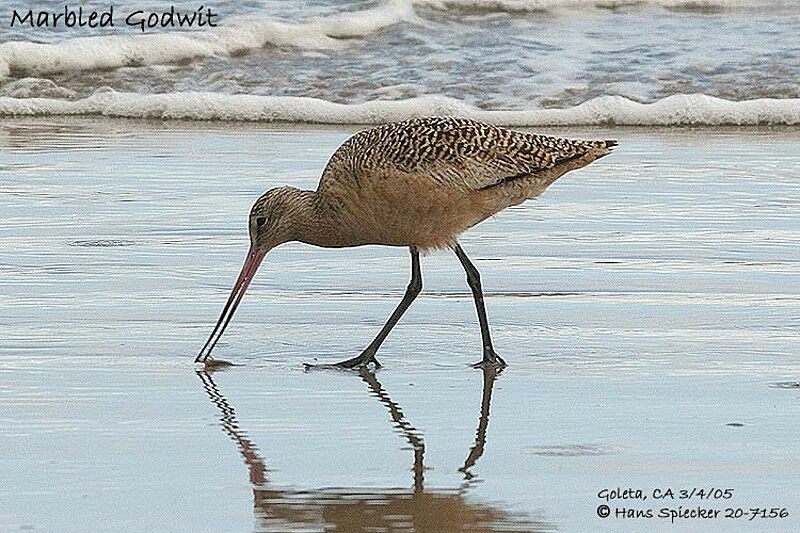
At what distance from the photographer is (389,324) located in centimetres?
579

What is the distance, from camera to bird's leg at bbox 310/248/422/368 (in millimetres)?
5511

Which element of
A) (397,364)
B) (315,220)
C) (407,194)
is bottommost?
(397,364)

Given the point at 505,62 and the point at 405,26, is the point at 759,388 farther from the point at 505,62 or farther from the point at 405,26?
the point at 405,26

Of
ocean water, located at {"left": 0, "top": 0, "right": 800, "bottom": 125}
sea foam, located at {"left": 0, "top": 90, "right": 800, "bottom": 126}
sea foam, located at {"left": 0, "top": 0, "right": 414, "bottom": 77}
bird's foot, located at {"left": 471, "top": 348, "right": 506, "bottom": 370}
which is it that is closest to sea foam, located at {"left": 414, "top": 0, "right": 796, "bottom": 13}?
ocean water, located at {"left": 0, "top": 0, "right": 800, "bottom": 125}

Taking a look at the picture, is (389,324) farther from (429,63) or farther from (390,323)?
(429,63)

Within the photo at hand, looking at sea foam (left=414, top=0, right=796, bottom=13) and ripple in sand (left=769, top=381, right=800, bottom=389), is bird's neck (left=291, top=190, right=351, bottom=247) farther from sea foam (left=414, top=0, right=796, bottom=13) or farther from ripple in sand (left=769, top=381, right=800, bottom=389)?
sea foam (left=414, top=0, right=796, bottom=13)

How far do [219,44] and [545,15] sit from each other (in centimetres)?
302

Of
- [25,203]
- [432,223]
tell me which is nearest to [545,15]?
[25,203]

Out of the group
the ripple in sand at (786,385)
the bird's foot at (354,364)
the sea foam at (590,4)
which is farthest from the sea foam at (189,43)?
the ripple in sand at (786,385)

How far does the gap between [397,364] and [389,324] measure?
0.24 metres

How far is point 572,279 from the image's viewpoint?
22.3ft

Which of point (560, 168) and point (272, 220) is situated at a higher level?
point (560, 168)

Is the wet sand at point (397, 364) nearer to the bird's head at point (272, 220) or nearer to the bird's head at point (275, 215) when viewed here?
the bird's head at point (272, 220)

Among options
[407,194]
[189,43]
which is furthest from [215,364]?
[189,43]
